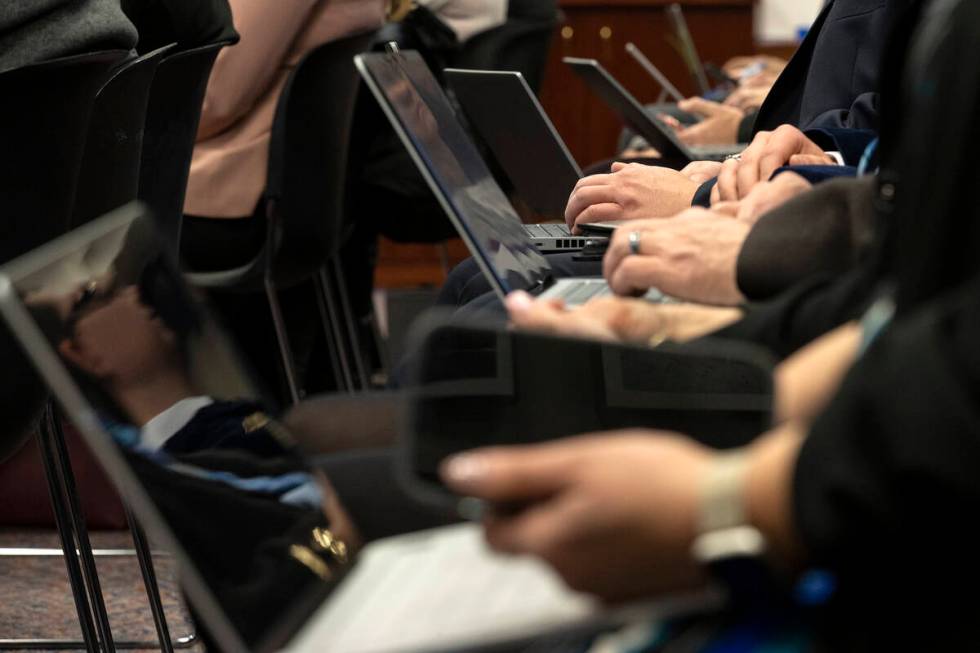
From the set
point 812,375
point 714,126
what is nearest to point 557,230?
point 812,375

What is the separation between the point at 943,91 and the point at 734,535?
0.67ft

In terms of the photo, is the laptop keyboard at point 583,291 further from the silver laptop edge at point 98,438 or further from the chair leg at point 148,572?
the chair leg at point 148,572

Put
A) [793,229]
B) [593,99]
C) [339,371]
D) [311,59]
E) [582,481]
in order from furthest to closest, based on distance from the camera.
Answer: [593,99], [339,371], [311,59], [793,229], [582,481]

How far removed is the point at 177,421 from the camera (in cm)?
69

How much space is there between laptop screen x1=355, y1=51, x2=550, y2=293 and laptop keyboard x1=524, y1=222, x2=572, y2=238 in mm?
195

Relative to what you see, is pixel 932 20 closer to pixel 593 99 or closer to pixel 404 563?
pixel 404 563

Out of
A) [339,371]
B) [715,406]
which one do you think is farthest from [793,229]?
[339,371]

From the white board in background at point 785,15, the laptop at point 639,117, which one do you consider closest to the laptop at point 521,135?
the laptop at point 639,117

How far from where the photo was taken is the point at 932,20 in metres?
0.65

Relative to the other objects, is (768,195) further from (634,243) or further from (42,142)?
(42,142)

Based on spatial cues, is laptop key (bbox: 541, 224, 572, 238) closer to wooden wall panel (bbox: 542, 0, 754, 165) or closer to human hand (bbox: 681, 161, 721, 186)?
human hand (bbox: 681, 161, 721, 186)

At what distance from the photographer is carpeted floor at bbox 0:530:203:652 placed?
78.2 inches

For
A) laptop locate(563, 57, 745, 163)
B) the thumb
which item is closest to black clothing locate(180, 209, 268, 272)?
laptop locate(563, 57, 745, 163)

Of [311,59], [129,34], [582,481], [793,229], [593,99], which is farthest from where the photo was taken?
[593,99]
